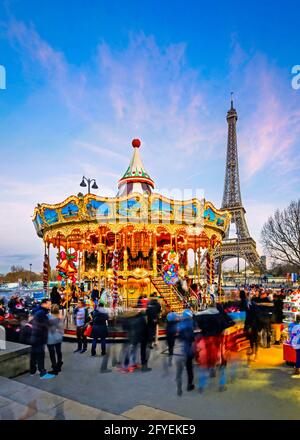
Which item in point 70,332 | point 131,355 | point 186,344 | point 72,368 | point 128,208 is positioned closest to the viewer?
point 186,344

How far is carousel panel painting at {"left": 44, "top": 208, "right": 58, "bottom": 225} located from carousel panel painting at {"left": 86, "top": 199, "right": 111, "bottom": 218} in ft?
6.75

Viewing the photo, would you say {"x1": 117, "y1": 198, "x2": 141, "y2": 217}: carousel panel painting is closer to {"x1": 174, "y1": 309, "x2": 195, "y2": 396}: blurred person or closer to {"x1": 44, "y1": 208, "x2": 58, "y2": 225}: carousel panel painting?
{"x1": 44, "y1": 208, "x2": 58, "y2": 225}: carousel panel painting

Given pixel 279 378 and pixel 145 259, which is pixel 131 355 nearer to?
pixel 279 378

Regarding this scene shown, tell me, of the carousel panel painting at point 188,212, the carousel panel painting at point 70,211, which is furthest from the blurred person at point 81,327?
the carousel panel painting at point 188,212

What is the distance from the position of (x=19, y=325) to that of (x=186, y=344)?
19.0 feet

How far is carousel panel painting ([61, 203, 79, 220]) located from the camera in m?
14.0

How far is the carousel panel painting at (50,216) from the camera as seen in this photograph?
14680 millimetres

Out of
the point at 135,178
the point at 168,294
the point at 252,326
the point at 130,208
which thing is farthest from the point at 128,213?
the point at 252,326

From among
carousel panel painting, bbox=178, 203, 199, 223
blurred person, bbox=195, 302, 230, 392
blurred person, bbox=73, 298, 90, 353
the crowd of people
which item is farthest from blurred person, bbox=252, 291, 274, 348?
carousel panel painting, bbox=178, 203, 199, 223

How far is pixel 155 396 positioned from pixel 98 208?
9502 mm

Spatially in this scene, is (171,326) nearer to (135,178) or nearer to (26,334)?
(26,334)
